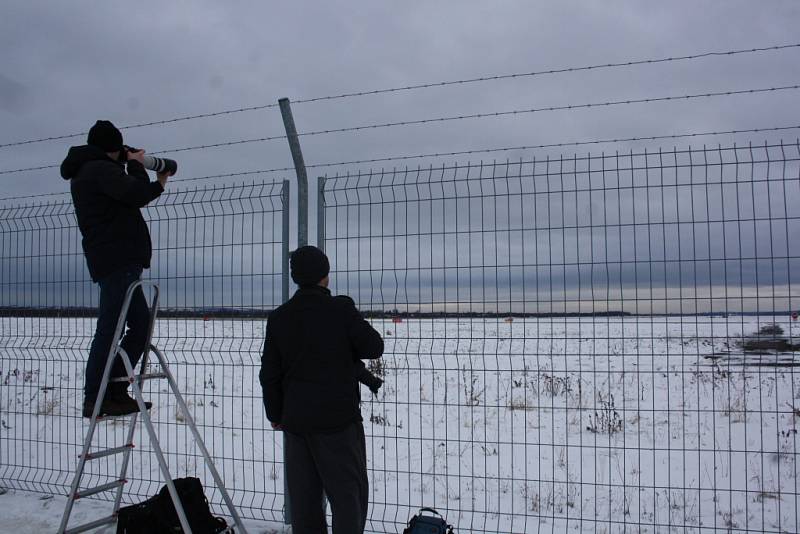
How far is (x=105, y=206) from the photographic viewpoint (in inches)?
145

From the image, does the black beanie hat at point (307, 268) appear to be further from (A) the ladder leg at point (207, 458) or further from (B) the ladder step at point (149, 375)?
(B) the ladder step at point (149, 375)

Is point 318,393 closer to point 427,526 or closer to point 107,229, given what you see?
point 427,526

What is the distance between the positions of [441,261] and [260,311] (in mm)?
1411

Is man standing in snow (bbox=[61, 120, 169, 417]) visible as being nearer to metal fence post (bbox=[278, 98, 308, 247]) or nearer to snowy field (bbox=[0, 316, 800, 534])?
snowy field (bbox=[0, 316, 800, 534])

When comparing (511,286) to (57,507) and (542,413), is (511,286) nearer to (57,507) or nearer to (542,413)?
(57,507)

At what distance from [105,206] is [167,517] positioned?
1.95 m

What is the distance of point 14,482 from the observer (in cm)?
587

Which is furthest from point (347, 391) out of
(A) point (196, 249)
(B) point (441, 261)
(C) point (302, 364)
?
(A) point (196, 249)

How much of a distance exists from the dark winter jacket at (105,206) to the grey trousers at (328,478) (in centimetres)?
159

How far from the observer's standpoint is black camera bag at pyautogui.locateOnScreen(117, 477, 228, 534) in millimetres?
3678

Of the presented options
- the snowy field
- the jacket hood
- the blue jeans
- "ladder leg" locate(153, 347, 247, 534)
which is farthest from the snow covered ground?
the jacket hood

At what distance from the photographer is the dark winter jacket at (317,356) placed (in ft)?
9.93

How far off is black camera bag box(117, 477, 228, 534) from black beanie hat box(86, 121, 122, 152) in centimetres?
220

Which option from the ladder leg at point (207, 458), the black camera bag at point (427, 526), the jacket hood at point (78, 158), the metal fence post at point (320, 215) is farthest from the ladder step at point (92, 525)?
the metal fence post at point (320, 215)
